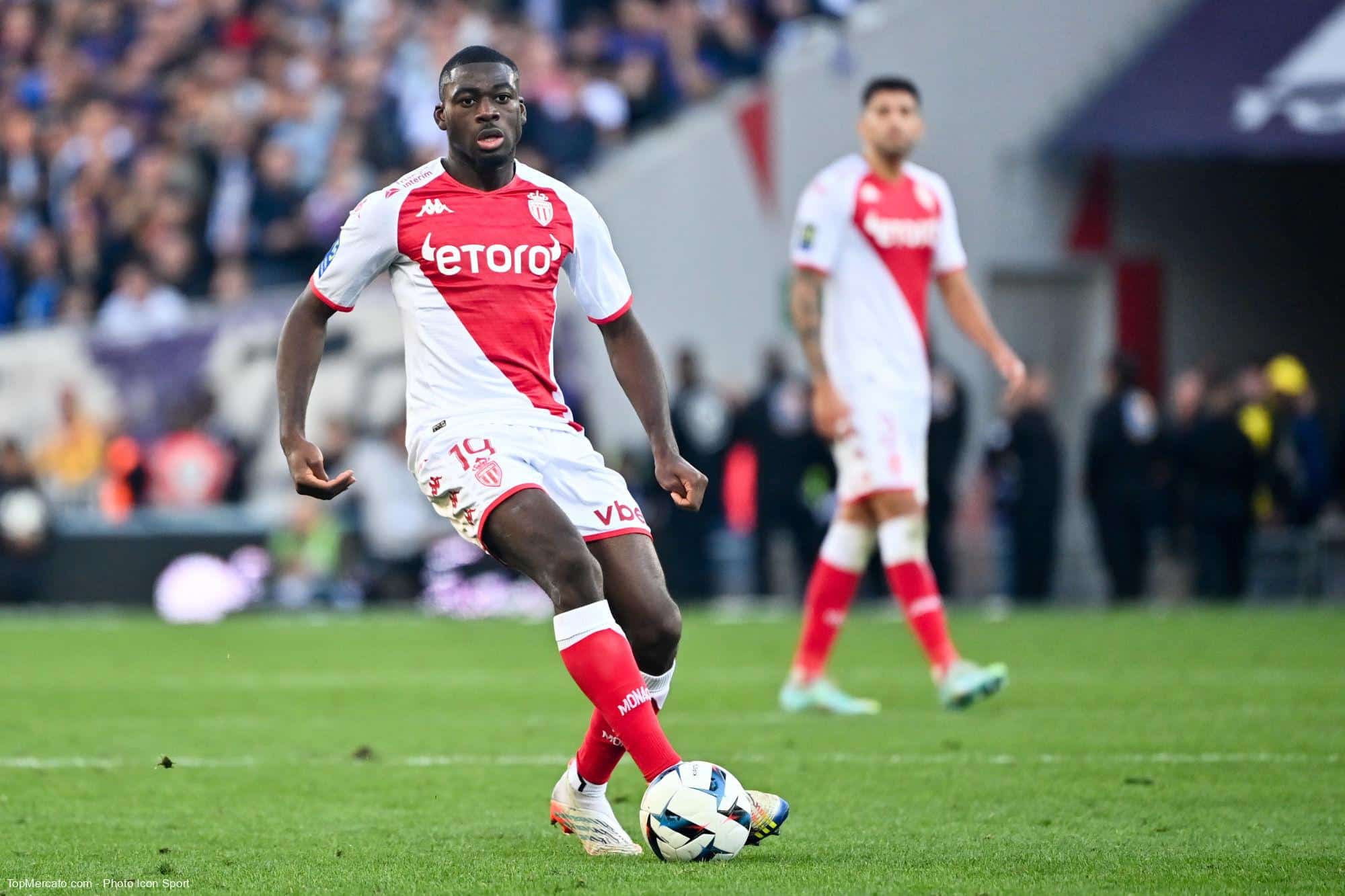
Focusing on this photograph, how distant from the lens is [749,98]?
22125 mm

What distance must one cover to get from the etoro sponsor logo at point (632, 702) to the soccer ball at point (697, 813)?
0.20m

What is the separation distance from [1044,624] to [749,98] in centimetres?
750

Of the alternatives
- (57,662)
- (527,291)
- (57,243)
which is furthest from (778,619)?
(527,291)

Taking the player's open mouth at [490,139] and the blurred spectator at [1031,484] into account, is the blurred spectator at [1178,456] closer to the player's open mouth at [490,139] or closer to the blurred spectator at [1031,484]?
the blurred spectator at [1031,484]

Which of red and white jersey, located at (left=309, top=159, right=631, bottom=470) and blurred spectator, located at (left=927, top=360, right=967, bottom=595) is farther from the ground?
red and white jersey, located at (left=309, top=159, right=631, bottom=470)

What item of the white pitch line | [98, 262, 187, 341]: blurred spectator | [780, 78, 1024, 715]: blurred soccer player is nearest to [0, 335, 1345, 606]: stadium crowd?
[98, 262, 187, 341]: blurred spectator

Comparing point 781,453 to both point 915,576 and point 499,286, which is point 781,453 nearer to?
point 915,576

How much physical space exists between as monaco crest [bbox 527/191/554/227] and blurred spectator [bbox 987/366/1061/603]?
42.6ft

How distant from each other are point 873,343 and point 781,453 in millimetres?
9288

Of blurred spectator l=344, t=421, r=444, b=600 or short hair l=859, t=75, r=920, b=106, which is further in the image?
blurred spectator l=344, t=421, r=444, b=600

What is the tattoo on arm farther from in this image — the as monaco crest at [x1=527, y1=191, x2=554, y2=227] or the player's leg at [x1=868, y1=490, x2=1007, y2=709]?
the as monaco crest at [x1=527, y1=191, x2=554, y2=227]

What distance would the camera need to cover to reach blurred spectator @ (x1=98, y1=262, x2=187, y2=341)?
22000 mm

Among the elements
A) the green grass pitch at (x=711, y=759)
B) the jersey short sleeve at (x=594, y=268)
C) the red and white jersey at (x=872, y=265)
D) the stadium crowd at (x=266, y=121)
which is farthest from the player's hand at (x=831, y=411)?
the stadium crowd at (x=266, y=121)

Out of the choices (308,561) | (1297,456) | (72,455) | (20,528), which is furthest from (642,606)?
(72,455)
